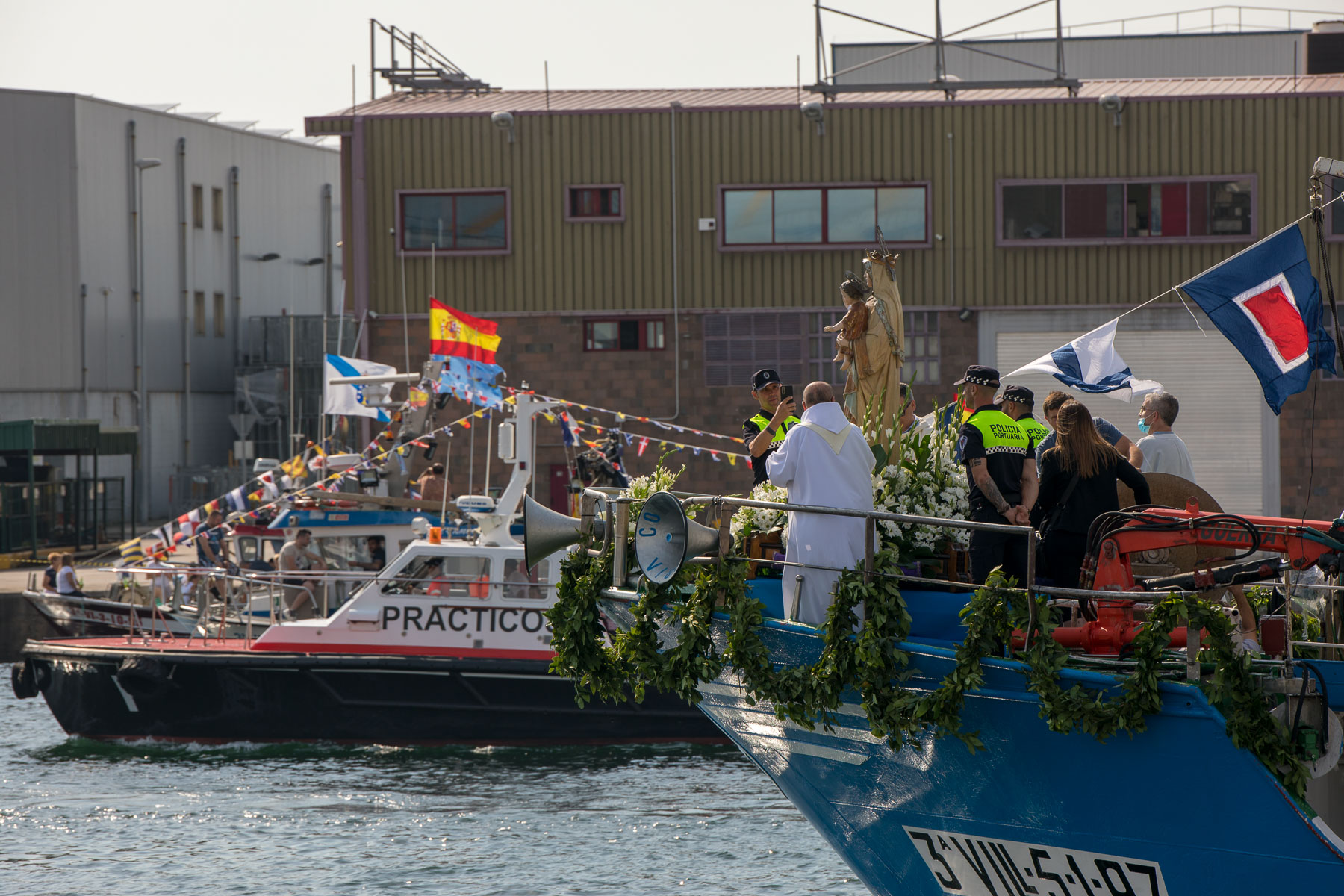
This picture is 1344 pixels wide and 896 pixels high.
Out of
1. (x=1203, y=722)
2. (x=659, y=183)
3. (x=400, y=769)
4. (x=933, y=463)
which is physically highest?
(x=659, y=183)

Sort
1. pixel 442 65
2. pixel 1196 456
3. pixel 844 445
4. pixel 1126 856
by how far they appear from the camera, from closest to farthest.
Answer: pixel 1126 856 < pixel 844 445 < pixel 1196 456 < pixel 442 65

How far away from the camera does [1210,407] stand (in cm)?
2556

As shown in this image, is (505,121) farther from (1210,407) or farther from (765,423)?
(765,423)

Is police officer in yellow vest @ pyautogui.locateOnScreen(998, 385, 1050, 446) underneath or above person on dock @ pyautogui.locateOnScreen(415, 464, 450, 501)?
above

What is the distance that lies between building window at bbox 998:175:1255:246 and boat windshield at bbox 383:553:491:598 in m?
13.6

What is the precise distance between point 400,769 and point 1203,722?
10.9 metres

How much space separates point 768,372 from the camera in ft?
32.5

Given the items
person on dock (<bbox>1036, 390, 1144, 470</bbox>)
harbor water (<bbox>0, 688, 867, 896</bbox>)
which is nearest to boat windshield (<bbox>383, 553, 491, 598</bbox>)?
harbor water (<bbox>0, 688, 867, 896</bbox>)

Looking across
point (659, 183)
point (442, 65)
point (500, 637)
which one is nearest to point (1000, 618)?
point (500, 637)

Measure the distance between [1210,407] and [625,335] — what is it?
33.7 feet

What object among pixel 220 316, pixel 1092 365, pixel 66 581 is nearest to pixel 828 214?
pixel 66 581

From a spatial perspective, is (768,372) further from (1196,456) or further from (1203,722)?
(1196,456)

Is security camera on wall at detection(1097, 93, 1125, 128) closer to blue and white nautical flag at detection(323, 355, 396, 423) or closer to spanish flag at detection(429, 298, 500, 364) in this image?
spanish flag at detection(429, 298, 500, 364)

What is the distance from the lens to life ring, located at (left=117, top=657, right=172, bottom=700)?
54.3ft
